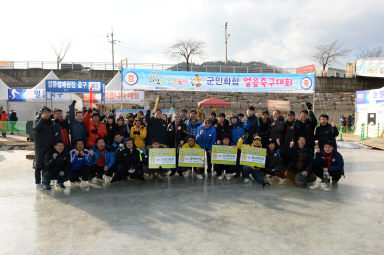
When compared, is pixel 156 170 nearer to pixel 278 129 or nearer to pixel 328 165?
pixel 278 129

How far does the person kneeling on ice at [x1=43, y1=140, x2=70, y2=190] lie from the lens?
5.29m

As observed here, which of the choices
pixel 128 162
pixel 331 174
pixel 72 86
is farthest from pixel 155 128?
pixel 72 86

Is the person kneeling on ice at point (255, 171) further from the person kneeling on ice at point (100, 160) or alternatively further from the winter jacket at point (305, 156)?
the person kneeling on ice at point (100, 160)

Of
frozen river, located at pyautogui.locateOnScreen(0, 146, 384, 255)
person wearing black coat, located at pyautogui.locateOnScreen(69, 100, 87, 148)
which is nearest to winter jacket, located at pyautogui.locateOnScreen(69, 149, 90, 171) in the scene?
person wearing black coat, located at pyautogui.locateOnScreen(69, 100, 87, 148)

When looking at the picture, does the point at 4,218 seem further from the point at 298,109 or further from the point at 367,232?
the point at 298,109

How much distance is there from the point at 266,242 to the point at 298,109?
25.8m

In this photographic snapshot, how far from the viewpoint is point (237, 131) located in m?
6.94

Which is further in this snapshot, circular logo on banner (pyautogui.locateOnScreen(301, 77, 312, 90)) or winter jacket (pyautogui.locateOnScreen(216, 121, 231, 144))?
circular logo on banner (pyautogui.locateOnScreen(301, 77, 312, 90))

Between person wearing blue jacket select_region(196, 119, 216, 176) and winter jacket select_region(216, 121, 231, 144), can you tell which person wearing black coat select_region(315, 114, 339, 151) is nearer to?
winter jacket select_region(216, 121, 231, 144)

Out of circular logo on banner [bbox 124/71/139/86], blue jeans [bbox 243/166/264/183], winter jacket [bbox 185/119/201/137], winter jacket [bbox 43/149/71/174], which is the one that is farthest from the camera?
circular logo on banner [bbox 124/71/139/86]

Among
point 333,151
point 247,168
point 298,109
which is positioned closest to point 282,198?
point 247,168

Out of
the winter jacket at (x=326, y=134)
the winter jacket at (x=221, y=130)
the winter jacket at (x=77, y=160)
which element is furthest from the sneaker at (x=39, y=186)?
the winter jacket at (x=326, y=134)

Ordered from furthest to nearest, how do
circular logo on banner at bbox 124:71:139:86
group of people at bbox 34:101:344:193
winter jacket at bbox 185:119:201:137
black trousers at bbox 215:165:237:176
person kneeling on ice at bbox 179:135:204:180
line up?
circular logo on banner at bbox 124:71:139:86 → winter jacket at bbox 185:119:201:137 → black trousers at bbox 215:165:237:176 → person kneeling on ice at bbox 179:135:204:180 → group of people at bbox 34:101:344:193

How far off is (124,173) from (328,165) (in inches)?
169
